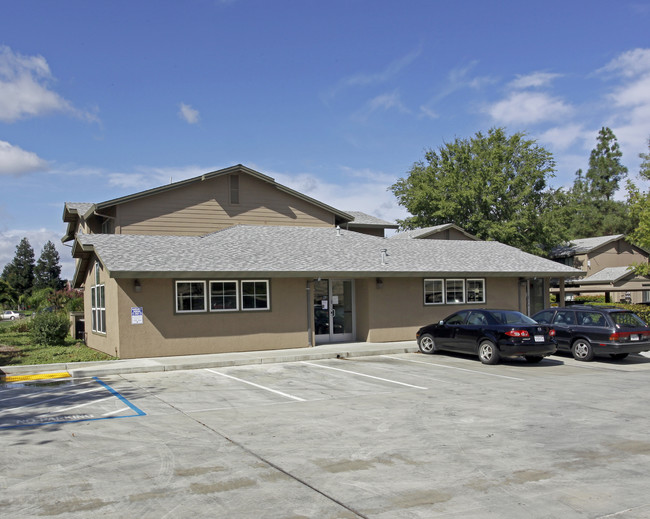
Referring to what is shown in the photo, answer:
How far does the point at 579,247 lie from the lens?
177 feet

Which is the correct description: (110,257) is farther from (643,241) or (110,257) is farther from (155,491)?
(643,241)

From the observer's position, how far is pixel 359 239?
25.4 m

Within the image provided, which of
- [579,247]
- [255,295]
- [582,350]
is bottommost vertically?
[582,350]

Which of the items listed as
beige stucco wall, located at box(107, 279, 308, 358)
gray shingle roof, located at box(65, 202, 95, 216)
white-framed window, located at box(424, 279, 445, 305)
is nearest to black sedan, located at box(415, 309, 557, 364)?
white-framed window, located at box(424, 279, 445, 305)

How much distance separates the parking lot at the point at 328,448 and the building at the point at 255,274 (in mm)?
4439

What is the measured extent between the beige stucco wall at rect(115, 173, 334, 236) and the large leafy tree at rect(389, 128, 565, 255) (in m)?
22.6

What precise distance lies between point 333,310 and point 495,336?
703cm

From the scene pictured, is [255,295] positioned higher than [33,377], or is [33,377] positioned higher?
[255,295]

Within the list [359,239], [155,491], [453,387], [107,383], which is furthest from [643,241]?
[155,491]

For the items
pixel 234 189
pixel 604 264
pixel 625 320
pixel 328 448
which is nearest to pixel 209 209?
pixel 234 189

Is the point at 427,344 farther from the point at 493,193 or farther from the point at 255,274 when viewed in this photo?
the point at 493,193

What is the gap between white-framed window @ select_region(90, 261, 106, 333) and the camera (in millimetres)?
20047

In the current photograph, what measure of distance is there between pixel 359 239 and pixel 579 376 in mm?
12484

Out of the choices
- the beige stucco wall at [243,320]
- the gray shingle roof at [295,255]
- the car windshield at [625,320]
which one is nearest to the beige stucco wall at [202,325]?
the beige stucco wall at [243,320]
